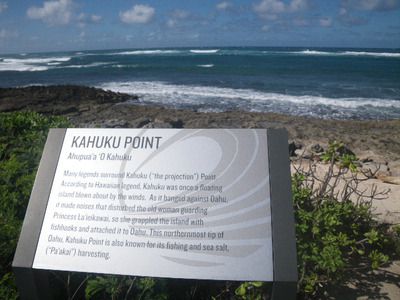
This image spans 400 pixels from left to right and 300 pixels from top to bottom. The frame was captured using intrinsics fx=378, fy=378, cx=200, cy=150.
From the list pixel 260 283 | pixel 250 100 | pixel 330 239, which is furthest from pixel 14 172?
pixel 250 100

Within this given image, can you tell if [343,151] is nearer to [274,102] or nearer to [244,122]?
[244,122]

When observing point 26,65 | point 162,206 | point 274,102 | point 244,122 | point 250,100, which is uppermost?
point 26,65

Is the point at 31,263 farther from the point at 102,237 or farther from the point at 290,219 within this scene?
the point at 290,219

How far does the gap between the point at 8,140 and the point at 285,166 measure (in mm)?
3473

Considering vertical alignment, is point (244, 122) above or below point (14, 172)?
above

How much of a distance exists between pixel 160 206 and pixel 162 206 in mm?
12

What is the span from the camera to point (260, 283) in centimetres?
253

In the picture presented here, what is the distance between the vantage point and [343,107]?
47.2ft

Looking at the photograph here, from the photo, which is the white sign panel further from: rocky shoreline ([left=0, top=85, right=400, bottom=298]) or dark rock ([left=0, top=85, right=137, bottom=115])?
dark rock ([left=0, top=85, right=137, bottom=115])

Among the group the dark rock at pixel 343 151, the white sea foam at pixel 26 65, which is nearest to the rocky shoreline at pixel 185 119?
the dark rock at pixel 343 151

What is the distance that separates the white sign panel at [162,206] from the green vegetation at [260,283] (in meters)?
0.38

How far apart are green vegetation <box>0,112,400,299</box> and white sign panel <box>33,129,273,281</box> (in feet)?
1.24

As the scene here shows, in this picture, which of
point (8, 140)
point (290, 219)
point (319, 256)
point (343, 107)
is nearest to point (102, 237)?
point (290, 219)

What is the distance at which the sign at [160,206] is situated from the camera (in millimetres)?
2102
